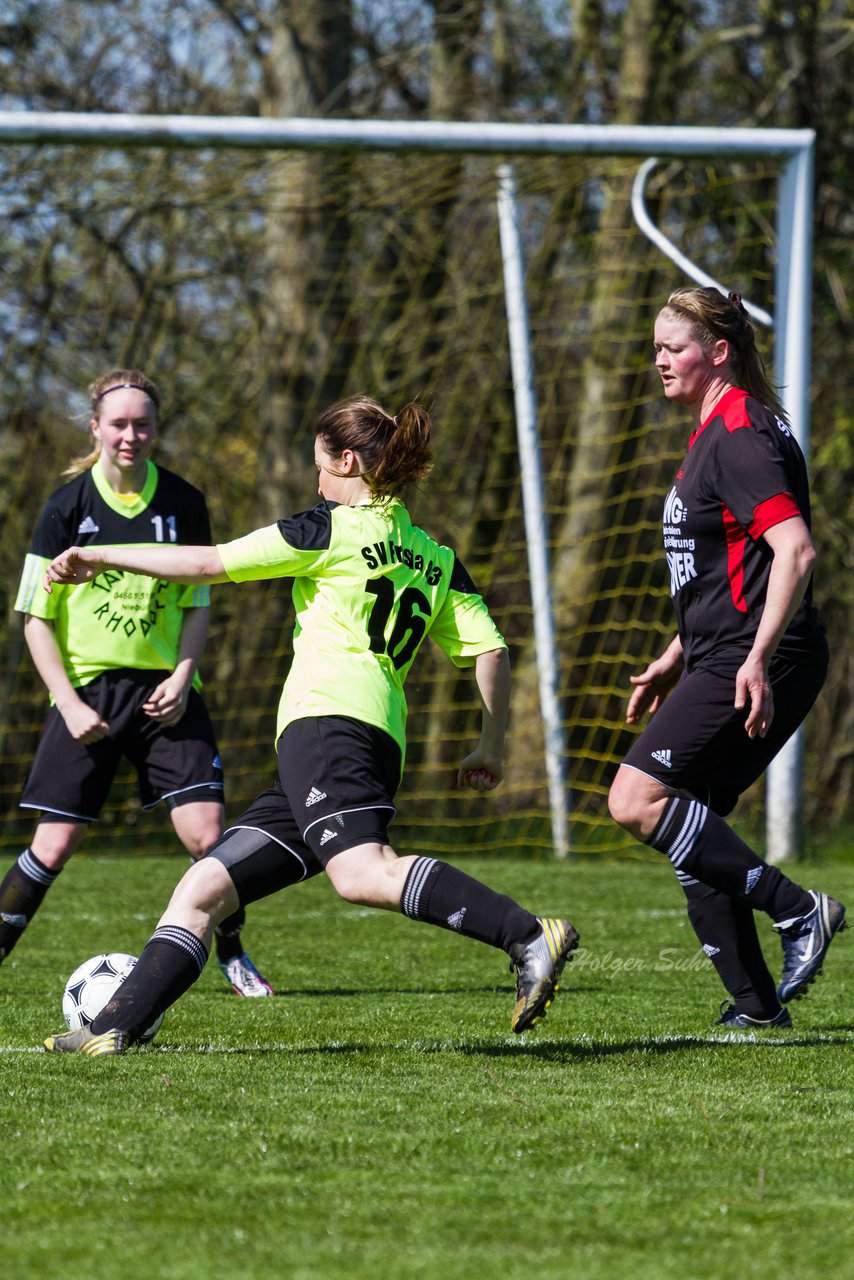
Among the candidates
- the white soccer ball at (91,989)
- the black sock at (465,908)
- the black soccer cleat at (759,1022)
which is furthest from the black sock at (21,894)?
the black soccer cleat at (759,1022)

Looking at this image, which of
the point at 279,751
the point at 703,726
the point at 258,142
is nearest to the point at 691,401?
the point at 703,726

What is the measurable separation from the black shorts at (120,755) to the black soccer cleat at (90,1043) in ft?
3.73

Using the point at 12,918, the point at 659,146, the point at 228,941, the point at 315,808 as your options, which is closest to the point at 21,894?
the point at 12,918

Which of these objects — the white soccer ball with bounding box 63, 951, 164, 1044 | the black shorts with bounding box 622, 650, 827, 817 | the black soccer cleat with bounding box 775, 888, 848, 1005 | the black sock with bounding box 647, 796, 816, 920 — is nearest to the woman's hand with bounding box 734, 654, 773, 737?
the black shorts with bounding box 622, 650, 827, 817

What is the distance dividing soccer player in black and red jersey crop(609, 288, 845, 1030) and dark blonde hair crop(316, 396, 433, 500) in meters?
0.70

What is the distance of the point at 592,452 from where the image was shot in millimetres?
11398

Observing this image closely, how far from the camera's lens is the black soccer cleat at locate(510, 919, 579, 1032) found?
3.30 m

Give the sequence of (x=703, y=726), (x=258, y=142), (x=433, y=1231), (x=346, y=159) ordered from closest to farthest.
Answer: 1. (x=433, y=1231)
2. (x=703, y=726)
3. (x=258, y=142)
4. (x=346, y=159)

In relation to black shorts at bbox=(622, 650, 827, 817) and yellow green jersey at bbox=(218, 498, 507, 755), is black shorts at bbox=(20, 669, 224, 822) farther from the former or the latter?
black shorts at bbox=(622, 650, 827, 817)

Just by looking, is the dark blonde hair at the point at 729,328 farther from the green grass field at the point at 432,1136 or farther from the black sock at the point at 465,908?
the green grass field at the point at 432,1136

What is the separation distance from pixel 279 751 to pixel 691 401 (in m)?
1.38

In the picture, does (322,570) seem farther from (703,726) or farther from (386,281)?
(386,281)

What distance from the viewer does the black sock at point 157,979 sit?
3.61 meters

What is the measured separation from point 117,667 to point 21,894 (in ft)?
2.39
